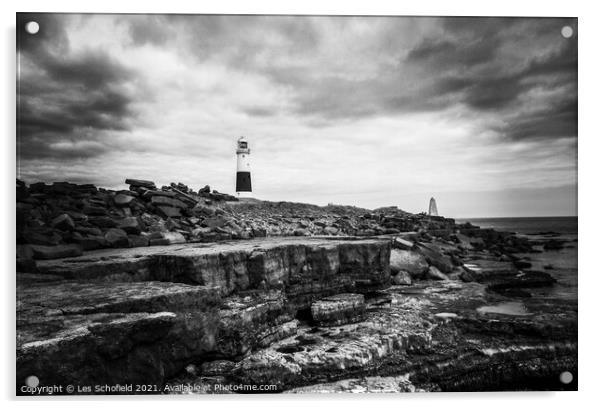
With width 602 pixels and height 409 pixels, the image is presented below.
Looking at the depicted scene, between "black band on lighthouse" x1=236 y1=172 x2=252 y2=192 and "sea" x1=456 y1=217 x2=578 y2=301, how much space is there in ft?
12.5

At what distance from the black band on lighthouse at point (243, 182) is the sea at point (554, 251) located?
3.81 metres

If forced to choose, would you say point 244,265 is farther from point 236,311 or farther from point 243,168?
point 243,168

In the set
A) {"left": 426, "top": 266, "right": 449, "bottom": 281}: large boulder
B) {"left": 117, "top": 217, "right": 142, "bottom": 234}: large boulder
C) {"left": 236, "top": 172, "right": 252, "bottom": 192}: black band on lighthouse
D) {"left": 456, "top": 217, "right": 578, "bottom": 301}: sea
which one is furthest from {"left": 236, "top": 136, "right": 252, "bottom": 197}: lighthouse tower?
{"left": 426, "top": 266, "right": 449, "bottom": 281}: large boulder

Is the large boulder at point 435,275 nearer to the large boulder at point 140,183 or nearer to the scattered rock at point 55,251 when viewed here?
the large boulder at point 140,183

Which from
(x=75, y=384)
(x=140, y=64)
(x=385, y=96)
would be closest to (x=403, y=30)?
(x=385, y=96)

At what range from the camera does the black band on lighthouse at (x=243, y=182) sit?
6264mm

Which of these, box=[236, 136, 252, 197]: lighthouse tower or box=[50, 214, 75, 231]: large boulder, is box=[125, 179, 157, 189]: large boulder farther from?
box=[236, 136, 252, 197]: lighthouse tower

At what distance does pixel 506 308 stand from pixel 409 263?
7.13 ft

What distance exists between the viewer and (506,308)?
19.4ft

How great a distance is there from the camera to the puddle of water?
5709 mm

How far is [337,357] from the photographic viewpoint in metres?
4.62

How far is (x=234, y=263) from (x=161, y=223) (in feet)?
6.93

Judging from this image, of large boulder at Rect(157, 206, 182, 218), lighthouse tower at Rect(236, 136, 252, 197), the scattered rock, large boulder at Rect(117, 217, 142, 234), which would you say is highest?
lighthouse tower at Rect(236, 136, 252, 197)

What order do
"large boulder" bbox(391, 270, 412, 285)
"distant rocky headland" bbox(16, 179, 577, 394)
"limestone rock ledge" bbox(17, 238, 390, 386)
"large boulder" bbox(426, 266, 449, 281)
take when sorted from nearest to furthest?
"limestone rock ledge" bbox(17, 238, 390, 386), "distant rocky headland" bbox(16, 179, 577, 394), "large boulder" bbox(391, 270, 412, 285), "large boulder" bbox(426, 266, 449, 281)
